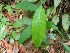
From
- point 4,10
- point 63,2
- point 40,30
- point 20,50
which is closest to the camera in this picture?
point 40,30

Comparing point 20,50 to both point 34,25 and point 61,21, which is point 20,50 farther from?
point 34,25

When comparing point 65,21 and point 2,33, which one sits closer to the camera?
point 2,33

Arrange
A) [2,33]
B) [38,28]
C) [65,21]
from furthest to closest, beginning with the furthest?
A: 1. [65,21]
2. [2,33]
3. [38,28]

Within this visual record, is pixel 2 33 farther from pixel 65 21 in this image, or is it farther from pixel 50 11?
pixel 65 21

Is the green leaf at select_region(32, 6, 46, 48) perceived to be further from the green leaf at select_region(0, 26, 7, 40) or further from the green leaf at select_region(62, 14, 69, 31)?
the green leaf at select_region(62, 14, 69, 31)

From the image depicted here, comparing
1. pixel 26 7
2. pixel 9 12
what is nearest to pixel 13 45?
pixel 9 12

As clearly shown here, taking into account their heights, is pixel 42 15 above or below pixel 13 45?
above

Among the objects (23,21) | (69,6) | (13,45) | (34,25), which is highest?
(34,25)

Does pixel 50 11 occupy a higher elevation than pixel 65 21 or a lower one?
higher

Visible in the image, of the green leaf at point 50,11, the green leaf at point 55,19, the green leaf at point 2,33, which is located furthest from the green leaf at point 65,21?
the green leaf at point 2,33

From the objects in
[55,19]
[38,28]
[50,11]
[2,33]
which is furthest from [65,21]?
[38,28]

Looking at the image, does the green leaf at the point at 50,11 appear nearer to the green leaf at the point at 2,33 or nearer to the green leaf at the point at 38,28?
the green leaf at the point at 2,33
